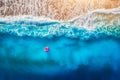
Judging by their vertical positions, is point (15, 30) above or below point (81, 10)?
below

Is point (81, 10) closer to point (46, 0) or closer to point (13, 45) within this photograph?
point (46, 0)

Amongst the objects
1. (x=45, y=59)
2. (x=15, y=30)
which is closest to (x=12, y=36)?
(x=15, y=30)

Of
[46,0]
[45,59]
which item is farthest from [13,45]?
[46,0]

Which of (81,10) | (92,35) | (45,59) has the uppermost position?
(81,10)
